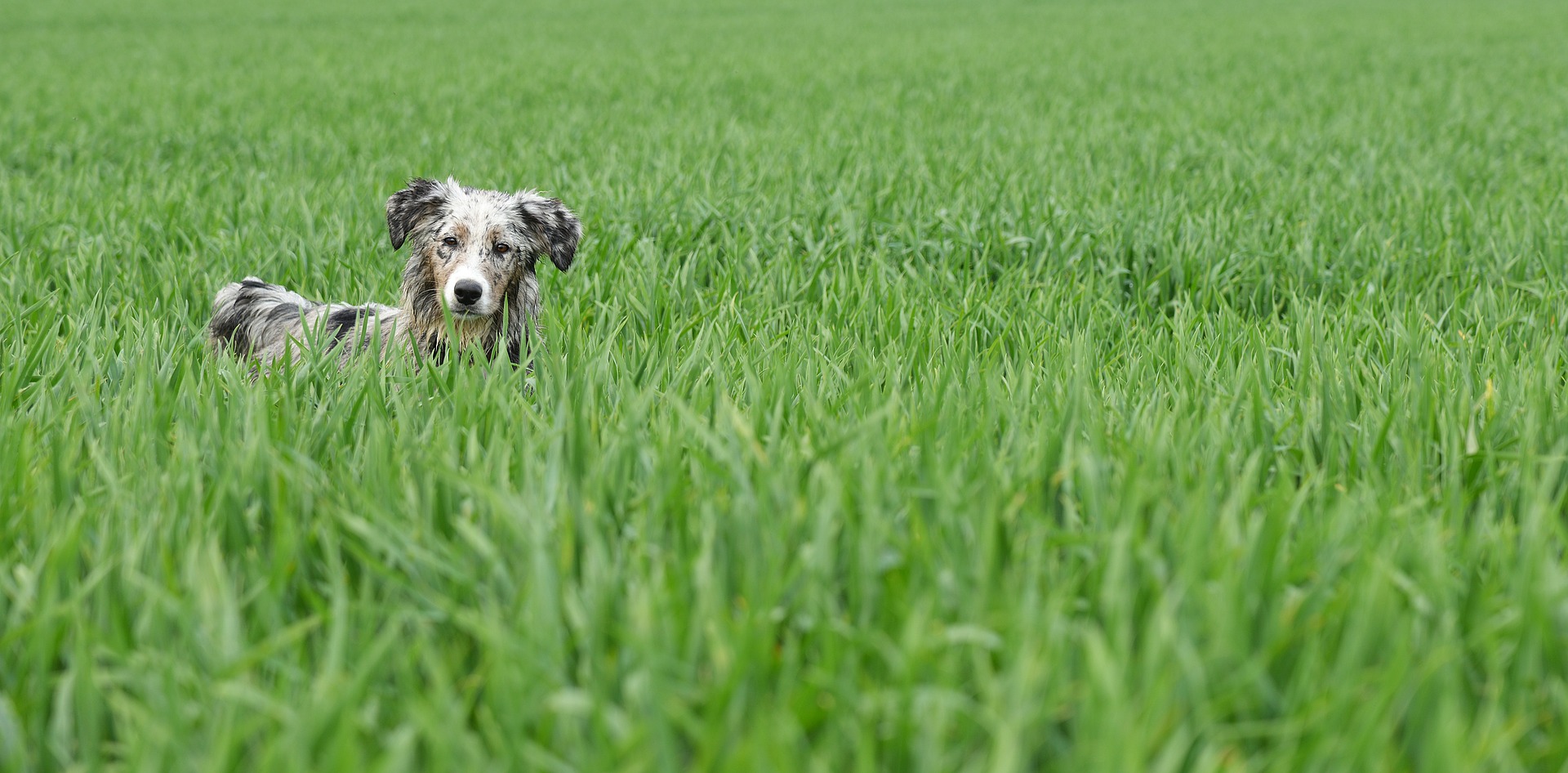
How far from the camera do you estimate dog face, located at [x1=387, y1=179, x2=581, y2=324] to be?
11.4 feet

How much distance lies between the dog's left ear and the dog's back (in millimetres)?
542

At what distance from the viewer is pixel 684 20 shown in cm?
2728

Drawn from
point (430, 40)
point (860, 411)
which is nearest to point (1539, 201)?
point (860, 411)

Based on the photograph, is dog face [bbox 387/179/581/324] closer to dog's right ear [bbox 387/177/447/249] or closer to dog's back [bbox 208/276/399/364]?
dog's right ear [bbox 387/177/447/249]

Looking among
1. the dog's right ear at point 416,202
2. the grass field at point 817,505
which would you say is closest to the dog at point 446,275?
the dog's right ear at point 416,202

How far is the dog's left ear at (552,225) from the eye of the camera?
144 inches

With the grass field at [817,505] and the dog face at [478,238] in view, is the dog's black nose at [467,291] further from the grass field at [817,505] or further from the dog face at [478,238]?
the grass field at [817,505]

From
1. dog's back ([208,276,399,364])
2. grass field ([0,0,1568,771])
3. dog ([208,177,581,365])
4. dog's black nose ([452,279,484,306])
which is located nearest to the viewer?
grass field ([0,0,1568,771])

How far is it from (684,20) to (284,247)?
2404 cm

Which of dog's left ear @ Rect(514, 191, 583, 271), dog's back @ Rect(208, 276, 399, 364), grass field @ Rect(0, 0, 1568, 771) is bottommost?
dog's back @ Rect(208, 276, 399, 364)

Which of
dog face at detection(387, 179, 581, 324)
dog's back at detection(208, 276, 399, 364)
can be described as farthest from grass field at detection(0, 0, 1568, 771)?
dog face at detection(387, 179, 581, 324)

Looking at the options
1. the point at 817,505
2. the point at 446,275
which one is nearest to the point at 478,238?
the point at 446,275

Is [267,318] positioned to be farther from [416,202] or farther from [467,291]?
[467,291]

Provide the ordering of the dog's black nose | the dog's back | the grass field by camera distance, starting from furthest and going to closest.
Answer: the dog's back → the dog's black nose → the grass field
